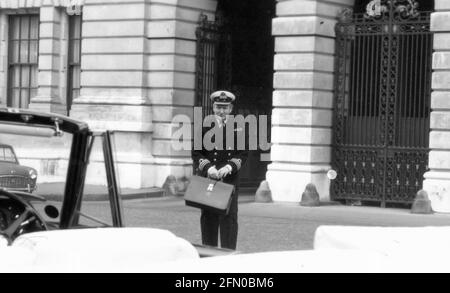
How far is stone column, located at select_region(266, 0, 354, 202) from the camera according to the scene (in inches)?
830

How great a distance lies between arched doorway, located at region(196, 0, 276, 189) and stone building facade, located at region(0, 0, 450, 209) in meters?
0.40

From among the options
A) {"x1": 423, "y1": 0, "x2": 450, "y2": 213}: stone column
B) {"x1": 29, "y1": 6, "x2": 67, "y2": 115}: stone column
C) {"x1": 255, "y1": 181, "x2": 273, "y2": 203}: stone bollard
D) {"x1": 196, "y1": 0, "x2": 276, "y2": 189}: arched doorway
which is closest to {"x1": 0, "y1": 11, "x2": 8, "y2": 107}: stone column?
{"x1": 29, "y1": 6, "x2": 67, "y2": 115}: stone column

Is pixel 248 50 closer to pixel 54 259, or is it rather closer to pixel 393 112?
pixel 393 112

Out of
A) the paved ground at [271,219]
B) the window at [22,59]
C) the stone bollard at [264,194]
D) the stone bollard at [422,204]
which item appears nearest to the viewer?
the paved ground at [271,219]

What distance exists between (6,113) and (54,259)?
2.47m

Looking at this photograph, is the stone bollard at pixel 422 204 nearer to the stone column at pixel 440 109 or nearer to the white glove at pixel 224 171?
the stone column at pixel 440 109

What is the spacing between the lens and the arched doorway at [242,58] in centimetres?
2461

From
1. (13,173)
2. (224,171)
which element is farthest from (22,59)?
(13,173)

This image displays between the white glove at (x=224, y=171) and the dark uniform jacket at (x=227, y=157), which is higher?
the dark uniform jacket at (x=227, y=157)

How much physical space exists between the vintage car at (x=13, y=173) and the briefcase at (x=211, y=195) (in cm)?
475

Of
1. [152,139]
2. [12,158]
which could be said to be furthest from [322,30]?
[12,158]

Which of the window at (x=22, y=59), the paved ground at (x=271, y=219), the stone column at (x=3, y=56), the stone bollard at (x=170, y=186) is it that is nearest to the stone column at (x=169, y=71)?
the stone bollard at (x=170, y=186)

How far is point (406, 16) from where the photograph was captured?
20.2 meters

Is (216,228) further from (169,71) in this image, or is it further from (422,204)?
(169,71)
